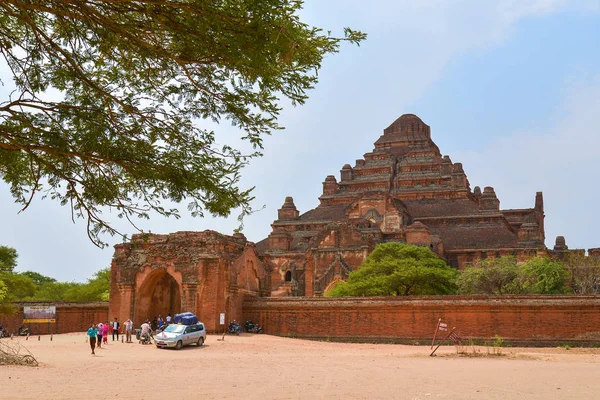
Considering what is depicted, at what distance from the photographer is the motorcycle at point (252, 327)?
30000 millimetres

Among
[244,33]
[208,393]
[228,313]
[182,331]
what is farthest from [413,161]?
[244,33]

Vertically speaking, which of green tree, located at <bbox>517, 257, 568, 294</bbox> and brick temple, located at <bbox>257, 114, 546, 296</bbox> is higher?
brick temple, located at <bbox>257, 114, 546, 296</bbox>

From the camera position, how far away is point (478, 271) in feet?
112

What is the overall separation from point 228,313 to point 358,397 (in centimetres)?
1792

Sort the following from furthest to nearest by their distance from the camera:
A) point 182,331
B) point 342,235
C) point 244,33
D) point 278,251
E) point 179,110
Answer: point 278,251
point 342,235
point 182,331
point 179,110
point 244,33

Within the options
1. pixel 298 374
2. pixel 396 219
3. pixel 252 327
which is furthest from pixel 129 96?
pixel 396 219

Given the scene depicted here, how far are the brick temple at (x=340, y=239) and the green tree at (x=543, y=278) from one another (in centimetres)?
586

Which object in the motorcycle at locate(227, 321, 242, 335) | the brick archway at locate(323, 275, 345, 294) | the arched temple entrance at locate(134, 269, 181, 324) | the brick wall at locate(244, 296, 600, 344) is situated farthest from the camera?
the brick archway at locate(323, 275, 345, 294)

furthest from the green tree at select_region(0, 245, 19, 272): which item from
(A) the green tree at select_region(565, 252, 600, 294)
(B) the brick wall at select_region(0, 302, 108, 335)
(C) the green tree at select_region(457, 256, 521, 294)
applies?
(A) the green tree at select_region(565, 252, 600, 294)

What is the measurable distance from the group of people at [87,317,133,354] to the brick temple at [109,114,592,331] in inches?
50.2

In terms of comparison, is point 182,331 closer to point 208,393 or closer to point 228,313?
point 228,313

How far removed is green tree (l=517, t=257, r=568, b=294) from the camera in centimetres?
3447

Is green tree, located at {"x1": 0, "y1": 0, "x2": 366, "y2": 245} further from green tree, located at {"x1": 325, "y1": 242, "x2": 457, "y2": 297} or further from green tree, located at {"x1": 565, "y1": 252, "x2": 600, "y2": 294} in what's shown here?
green tree, located at {"x1": 565, "y1": 252, "x2": 600, "y2": 294}

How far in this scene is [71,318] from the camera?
110 feet
